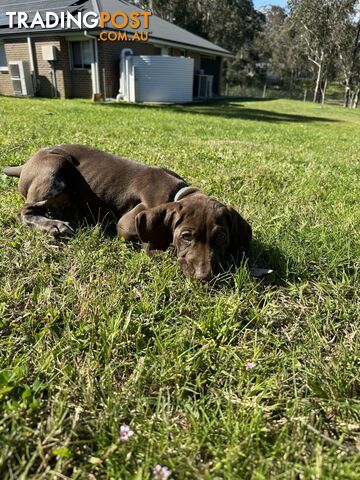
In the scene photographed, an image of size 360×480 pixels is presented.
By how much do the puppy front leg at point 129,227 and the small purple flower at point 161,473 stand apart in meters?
2.15

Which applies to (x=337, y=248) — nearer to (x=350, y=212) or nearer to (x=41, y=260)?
(x=350, y=212)

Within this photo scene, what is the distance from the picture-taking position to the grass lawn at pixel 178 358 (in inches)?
68.7

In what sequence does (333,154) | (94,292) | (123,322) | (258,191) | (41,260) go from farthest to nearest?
(333,154), (258,191), (41,260), (94,292), (123,322)

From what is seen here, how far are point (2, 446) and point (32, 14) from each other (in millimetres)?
28755

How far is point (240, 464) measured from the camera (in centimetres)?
171

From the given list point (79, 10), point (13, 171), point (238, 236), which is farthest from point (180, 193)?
point (79, 10)

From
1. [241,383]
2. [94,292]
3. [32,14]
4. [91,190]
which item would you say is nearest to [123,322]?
[94,292]

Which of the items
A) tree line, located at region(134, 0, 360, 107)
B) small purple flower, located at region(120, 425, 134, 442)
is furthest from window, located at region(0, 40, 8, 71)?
small purple flower, located at region(120, 425, 134, 442)

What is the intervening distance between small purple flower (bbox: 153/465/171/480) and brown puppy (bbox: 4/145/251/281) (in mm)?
1466

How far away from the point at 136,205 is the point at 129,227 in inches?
16.6

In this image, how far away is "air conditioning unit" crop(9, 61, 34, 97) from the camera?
23750 millimetres

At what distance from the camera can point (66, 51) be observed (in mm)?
23172

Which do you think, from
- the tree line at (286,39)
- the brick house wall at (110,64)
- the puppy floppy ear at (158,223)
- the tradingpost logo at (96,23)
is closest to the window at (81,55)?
the brick house wall at (110,64)

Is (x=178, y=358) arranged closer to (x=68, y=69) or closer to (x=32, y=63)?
(x=68, y=69)
